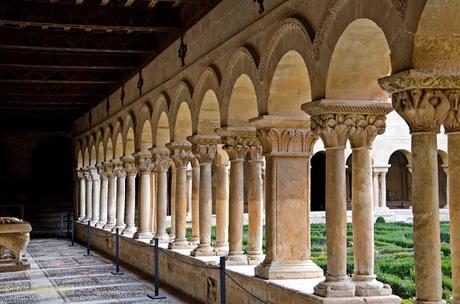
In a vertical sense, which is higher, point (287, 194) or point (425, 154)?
point (425, 154)

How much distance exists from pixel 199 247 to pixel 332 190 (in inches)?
160

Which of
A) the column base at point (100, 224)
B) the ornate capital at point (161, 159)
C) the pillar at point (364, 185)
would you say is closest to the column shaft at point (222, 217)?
the ornate capital at point (161, 159)

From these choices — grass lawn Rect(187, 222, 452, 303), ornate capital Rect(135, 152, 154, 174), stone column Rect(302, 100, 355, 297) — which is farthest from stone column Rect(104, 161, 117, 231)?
stone column Rect(302, 100, 355, 297)

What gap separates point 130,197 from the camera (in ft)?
49.9

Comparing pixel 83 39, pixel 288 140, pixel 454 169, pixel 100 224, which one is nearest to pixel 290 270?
pixel 288 140

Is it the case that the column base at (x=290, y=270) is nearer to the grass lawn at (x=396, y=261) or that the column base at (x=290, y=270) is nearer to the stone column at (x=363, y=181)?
the stone column at (x=363, y=181)

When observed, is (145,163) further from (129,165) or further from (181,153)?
(181,153)

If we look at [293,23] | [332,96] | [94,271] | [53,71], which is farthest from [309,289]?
[53,71]

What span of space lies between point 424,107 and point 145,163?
986 centimetres

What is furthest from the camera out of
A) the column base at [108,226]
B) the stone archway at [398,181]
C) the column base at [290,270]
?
the stone archway at [398,181]

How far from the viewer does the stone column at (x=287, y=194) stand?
7023 millimetres

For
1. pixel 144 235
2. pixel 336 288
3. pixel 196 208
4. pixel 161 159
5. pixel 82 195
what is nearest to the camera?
pixel 336 288

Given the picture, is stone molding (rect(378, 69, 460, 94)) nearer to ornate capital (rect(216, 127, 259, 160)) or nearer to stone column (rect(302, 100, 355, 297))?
stone column (rect(302, 100, 355, 297))

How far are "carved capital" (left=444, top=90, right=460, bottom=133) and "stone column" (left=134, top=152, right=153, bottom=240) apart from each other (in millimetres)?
9250
